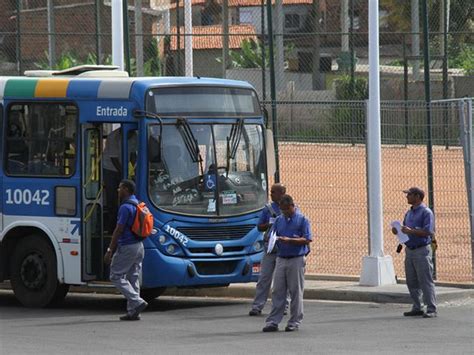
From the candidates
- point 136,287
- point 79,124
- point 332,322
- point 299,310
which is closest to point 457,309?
point 332,322

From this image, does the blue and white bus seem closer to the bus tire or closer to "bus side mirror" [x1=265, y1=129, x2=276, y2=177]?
the bus tire

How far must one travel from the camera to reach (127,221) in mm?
14547

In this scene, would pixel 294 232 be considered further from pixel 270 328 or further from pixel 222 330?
pixel 222 330

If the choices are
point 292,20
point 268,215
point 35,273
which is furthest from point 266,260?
point 292,20

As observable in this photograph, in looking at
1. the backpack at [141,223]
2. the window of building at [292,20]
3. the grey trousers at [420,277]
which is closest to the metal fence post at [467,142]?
the grey trousers at [420,277]

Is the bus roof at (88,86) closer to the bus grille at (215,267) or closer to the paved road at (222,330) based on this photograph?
the bus grille at (215,267)

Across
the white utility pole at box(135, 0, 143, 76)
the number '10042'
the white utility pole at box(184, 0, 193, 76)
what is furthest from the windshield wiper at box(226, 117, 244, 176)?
the white utility pole at box(135, 0, 143, 76)

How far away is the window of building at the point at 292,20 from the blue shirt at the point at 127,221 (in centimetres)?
2815

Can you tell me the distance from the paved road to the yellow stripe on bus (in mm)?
2765

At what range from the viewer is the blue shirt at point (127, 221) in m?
14.5

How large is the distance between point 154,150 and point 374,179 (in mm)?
3363

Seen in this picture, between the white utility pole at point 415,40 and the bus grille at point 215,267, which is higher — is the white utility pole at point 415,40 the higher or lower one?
the higher one

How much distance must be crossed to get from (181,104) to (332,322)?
3490 mm

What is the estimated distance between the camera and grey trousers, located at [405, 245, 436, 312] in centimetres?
1476
